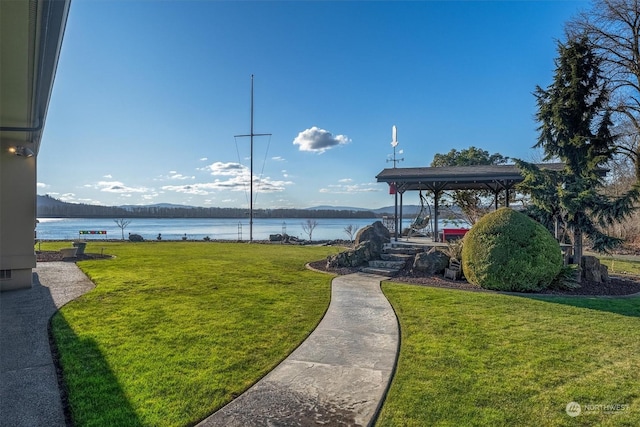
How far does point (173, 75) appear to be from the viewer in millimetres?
13078

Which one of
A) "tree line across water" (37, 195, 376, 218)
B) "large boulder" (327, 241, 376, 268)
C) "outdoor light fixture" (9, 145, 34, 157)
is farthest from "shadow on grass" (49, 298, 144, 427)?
"tree line across water" (37, 195, 376, 218)

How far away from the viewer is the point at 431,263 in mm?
8945

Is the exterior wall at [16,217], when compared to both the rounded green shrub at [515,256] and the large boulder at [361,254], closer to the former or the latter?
the large boulder at [361,254]

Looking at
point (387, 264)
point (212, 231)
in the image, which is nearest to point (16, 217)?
point (387, 264)

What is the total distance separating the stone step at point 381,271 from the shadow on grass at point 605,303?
10.4ft

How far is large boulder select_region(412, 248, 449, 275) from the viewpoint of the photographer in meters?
8.91

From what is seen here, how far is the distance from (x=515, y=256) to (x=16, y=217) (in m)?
10.9

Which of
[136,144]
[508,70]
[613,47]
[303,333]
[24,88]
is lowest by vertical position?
[303,333]

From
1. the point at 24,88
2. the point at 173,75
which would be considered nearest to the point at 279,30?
the point at 173,75

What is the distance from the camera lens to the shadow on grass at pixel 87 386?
Answer: 2.51m

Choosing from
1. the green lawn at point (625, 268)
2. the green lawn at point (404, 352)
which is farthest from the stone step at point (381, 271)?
the green lawn at point (625, 268)

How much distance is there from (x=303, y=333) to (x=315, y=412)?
1.89 meters

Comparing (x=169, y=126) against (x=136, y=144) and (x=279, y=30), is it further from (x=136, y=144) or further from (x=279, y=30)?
(x=279, y=30)

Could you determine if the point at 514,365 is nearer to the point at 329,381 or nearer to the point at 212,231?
the point at 329,381
